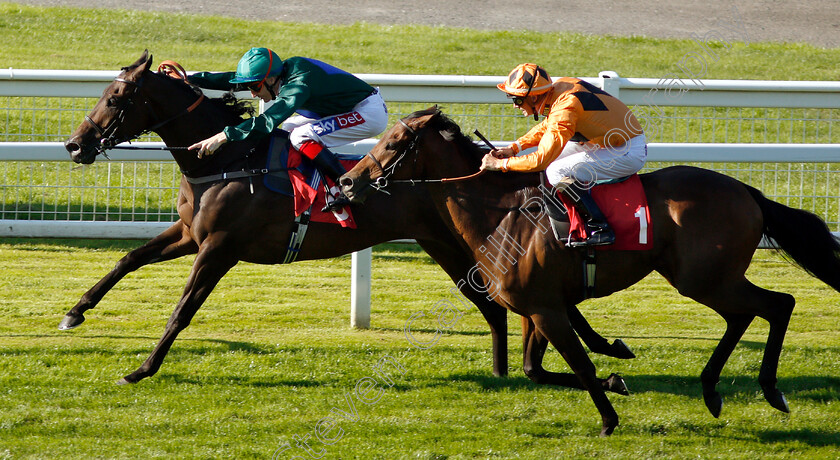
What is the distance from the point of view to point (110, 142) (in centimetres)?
Answer: 502

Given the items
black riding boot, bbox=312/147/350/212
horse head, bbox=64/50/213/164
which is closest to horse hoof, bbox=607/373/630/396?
black riding boot, bbox=312/147/350/212

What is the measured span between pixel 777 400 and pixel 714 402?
0.31 metres

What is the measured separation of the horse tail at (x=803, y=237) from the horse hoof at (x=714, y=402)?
0.84m

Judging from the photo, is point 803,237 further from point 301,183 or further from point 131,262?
point 131,262

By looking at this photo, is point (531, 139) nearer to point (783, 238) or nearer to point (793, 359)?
point (783, 238)

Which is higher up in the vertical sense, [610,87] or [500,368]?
[610,87]

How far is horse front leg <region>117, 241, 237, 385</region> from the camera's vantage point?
501 cm

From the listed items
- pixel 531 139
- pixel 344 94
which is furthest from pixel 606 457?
pixel 344 94

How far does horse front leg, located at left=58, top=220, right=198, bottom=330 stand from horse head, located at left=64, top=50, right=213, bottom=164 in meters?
0.67

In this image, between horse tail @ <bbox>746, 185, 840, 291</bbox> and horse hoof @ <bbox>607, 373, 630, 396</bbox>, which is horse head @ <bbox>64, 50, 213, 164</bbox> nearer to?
horse hoof @ <bbox>607, 373, 630, 396</bbox>

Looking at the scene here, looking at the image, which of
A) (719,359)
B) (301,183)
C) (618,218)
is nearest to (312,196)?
(301,183)

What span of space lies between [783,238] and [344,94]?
256 cm

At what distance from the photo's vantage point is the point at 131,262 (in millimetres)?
5504

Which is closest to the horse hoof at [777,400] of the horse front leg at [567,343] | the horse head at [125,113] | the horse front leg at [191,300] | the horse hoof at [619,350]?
the horse hoof at [619,350]
